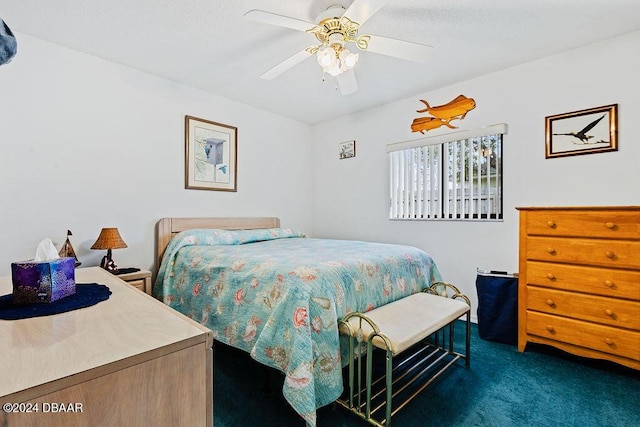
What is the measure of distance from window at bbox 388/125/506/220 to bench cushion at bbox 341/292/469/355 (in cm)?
130

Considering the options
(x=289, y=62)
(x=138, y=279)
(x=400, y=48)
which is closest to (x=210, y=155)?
(x=138, y=279)

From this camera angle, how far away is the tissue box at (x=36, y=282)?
0.93 m

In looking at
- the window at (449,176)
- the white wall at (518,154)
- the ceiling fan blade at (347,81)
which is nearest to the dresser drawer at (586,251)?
the white wall at (518,154)

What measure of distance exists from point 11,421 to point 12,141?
99.0 inches

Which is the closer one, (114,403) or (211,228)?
(114,403)

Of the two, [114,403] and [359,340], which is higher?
[114,403]

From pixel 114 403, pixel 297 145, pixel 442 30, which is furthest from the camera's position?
pixel 297 145

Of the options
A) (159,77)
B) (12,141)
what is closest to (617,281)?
(159,77)

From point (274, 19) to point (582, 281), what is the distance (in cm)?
251

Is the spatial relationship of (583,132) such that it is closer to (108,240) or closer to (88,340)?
(88,340)

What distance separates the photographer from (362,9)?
1547 millimetres

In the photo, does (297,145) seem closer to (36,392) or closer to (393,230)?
(393,230)

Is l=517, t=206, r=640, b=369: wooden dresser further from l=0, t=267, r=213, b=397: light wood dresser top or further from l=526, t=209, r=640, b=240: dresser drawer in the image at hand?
l=0, t=267, r=213, b=397: light wood dresser top

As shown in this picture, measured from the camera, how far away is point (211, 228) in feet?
10.4
